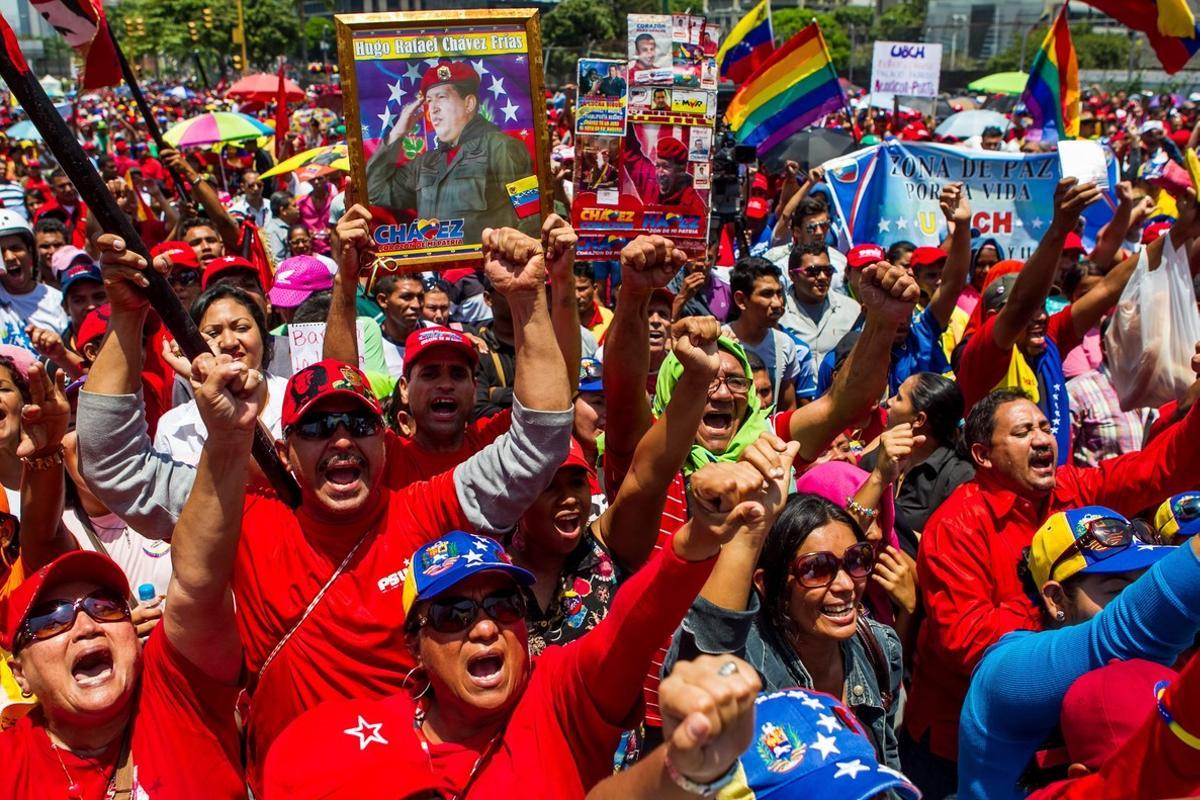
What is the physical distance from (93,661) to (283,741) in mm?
483

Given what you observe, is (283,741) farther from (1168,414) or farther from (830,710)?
(1168,414)

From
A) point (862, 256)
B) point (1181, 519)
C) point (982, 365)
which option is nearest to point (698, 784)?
point (1181, 519)

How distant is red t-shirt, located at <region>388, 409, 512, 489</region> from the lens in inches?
131

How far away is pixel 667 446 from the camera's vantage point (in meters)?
2.79

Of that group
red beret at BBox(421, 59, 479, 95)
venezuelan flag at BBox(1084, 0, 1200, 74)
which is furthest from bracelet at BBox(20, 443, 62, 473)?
venezuelan flag at BBox(1084, 0, 1200, 74)

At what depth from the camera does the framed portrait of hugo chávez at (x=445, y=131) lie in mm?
3672

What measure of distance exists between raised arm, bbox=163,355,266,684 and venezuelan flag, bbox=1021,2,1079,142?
25.4 ft

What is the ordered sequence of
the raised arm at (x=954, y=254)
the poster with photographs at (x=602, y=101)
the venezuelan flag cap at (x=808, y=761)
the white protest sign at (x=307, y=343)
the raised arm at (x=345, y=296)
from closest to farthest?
the venezuelan flag cap at (x=808, y=761) → the raised arm at (x=345, y=296) → the white protest sign at (x=307, y=343) → the poster with photographs at (x=602, y=101) → the raised arm at (x=954, y=254)

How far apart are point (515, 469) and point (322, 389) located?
1.65ft

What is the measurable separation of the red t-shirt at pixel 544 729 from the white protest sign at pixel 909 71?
1433cm

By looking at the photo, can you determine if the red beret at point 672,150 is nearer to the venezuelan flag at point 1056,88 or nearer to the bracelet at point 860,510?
the bracelet at point 860,510

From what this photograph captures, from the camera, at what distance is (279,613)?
2660 mm

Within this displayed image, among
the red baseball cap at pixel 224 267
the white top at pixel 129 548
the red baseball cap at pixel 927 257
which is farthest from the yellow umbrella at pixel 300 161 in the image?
the white top at pixel 129 548

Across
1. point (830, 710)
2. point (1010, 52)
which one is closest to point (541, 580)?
point (830, 710)
